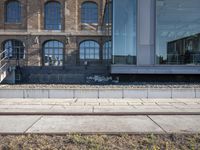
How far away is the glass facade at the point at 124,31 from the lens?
17.0m

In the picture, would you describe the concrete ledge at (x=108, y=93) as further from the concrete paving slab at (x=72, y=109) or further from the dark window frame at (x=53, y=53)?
the dark window frame at (x=53, y=53)

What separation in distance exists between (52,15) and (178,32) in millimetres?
16990

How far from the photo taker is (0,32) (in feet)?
92.0

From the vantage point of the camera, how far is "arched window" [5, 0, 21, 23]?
28.6 m

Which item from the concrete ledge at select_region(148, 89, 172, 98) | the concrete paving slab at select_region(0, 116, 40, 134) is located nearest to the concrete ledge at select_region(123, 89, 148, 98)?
the concrete ledge at select_region(148, 89, 172, 98)

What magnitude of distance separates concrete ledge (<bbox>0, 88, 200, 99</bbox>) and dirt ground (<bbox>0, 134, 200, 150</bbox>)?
5935mm

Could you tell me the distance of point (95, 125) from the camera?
6168 millimetres

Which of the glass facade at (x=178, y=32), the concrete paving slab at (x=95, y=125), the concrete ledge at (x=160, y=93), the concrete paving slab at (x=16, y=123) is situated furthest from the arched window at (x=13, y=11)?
the concrete paving slab at (x=95, y=125)

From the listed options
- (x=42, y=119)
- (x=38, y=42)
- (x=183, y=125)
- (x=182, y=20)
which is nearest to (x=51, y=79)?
(x=38, y=42)

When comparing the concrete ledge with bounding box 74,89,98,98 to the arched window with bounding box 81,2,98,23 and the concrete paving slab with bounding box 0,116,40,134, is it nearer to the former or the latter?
the concrete paving slab with bounding box 0,116,40,134

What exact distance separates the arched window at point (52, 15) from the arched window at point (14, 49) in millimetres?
3995

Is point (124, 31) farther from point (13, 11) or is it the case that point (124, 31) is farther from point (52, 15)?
point (13, 11)

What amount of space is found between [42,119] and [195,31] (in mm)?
15091

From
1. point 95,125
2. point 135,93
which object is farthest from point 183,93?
point 95,125
